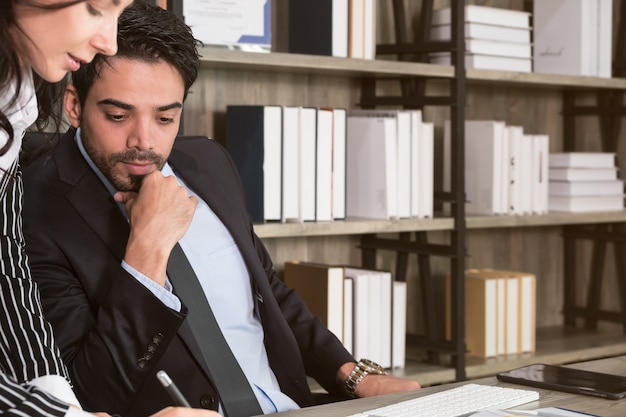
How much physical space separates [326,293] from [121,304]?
124 cm

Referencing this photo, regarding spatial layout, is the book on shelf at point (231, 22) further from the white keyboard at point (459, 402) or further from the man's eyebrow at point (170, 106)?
the white keyboard at point (459, 402)

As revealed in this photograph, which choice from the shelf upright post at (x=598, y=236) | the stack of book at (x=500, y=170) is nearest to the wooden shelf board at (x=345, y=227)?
the stack of book at (x=500, y=170)

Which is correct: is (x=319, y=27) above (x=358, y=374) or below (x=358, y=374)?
above

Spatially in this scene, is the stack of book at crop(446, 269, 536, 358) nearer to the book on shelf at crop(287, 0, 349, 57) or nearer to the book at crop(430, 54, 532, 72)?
the book at crop(430, 54, 532, 72)

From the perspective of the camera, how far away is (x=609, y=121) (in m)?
Result: 3.69

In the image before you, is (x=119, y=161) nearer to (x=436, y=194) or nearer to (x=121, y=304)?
(x=121, y=304)

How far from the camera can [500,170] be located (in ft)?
10.4

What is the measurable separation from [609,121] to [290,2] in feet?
4.73

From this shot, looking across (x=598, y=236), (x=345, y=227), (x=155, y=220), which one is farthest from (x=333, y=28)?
(x=598, y=236)

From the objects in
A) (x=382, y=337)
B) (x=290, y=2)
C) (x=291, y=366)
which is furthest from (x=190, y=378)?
(x=290, y=2)

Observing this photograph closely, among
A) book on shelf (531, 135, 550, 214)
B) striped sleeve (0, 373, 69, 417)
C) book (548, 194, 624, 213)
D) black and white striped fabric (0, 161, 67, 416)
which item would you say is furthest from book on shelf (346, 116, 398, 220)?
striped sleeve (0, 373, 69, 417)

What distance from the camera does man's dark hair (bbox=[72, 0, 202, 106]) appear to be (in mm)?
1776

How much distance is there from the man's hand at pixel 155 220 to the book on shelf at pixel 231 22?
31.4 inches

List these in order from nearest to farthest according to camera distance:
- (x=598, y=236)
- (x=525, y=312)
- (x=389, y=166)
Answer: (x=389, y=166)
(x=525, y=312)
(x=598, y=236)
